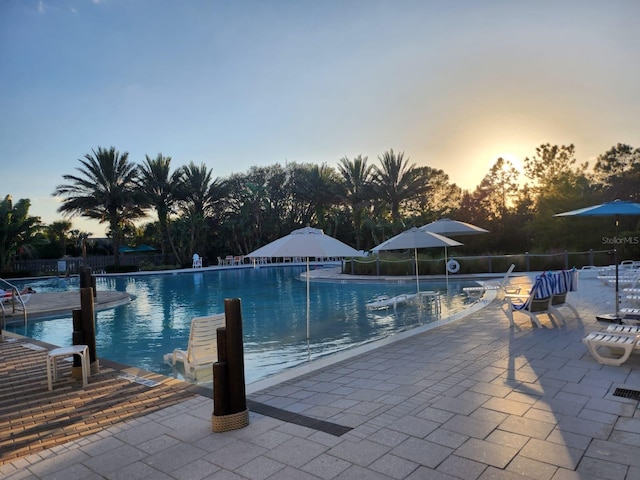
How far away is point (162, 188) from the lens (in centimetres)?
3281

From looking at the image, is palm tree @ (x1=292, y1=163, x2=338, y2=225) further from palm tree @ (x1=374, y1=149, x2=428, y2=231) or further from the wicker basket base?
the wicker basket base

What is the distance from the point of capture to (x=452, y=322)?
26.3 feet

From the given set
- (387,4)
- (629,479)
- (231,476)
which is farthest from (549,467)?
(387,4)

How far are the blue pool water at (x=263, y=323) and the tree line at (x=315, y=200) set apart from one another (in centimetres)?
1271

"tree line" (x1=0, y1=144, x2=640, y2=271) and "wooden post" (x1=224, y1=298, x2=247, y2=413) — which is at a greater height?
"tree line" (x1=0, y1=144, x2=640, y2=271)

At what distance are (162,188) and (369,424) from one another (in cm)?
3248

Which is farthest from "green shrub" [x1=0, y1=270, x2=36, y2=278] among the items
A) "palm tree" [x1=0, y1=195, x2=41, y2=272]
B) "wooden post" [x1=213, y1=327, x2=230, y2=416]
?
"wooden post" [x1=213, y1=327, x2=230, y2=416]

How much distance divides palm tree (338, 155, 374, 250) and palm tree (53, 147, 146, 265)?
51.0 ft

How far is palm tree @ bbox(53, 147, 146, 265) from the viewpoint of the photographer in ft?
97.6

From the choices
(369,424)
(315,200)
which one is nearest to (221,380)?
(369,424)

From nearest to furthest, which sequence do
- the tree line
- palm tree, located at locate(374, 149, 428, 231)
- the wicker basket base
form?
the wicker basket base
the tree line
palm tree, located at locate(374, 149, 428, 231)

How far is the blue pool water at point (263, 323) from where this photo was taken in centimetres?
748

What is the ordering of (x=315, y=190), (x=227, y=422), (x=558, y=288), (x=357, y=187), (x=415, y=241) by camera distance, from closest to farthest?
1. (x=227, y=422)
2. (x=558, y=288)
3. (x=415, y=241)
4. (x=357, y=187)
5. (x=315, y=190)

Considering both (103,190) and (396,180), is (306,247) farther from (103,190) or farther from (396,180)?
(103,190)
